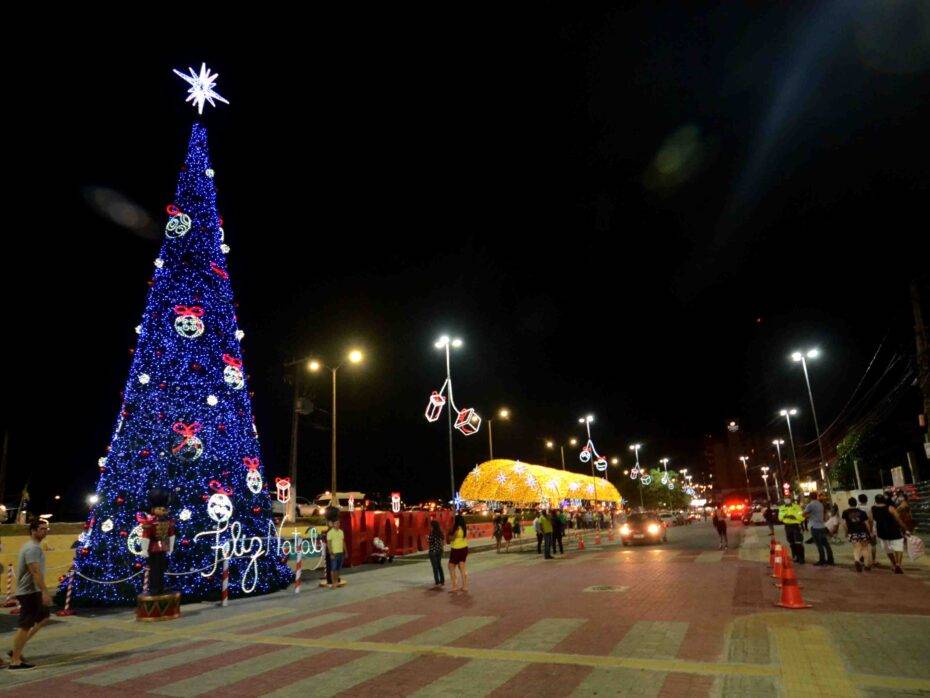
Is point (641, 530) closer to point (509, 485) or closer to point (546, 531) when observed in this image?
point (546, 531)

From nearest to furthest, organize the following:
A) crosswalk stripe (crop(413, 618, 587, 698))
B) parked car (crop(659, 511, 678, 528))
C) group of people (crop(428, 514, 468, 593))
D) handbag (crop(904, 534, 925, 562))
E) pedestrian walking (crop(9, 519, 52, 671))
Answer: crosswalk stripe (crop(413, 618, 587, 698))
pedestrian walking (crop(9, 519, 52, 671))
group of people (crop(428, 514, 468, 593))
handbag (crop(904, 534, 925, 562))
parked car (crop(659, 511, 678, 528))

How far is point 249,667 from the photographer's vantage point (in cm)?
729

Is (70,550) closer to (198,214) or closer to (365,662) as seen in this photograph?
(198,214)

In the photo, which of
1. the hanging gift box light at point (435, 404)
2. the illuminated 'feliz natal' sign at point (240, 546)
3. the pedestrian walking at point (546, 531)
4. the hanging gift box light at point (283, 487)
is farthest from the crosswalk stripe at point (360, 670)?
the hanging gift box light at point (435, 404)

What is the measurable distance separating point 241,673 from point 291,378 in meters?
20.4

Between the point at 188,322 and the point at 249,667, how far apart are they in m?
9.10

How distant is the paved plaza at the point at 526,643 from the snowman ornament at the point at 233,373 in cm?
497

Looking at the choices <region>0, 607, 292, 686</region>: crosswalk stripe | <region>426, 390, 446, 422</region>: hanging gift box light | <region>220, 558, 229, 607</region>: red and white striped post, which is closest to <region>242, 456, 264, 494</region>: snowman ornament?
<region>220, 558, 229, 607</region>: red and white striped post

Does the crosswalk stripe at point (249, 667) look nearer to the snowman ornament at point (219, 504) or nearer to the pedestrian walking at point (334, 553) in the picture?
the snowman ornament at point (219, 504)

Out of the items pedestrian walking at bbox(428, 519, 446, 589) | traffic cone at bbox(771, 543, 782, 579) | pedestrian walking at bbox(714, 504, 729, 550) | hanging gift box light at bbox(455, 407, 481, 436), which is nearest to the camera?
traffic cone at bbox(771, 543, 782, 579)

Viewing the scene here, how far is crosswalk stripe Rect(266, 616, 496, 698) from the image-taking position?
614 cm

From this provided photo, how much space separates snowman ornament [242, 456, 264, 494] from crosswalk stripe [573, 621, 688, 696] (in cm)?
970

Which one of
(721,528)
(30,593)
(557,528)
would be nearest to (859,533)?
(721,528)

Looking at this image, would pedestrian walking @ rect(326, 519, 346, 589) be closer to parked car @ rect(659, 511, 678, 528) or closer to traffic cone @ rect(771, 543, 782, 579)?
traffic cone @ rect(771, 543, 782, 579)
